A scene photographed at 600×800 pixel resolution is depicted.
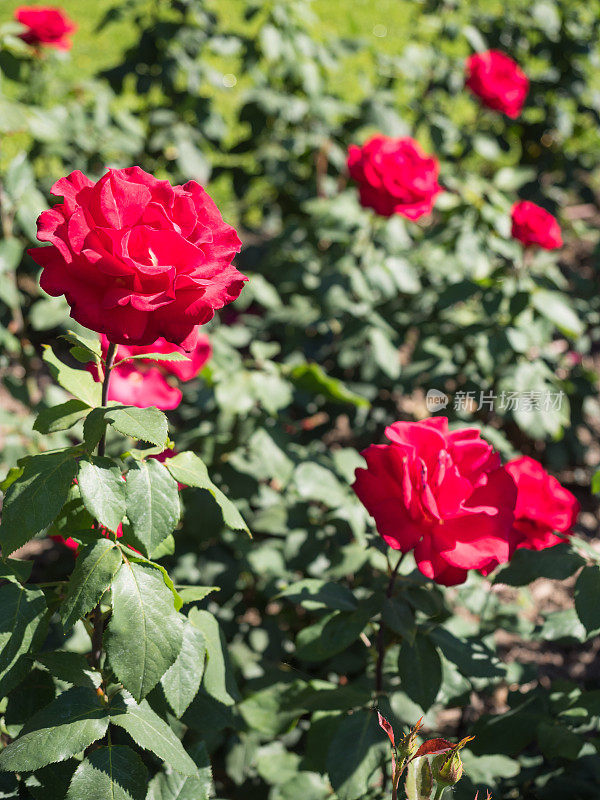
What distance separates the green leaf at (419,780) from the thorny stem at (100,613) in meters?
0.52

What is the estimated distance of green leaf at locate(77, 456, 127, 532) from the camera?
36.6 inches

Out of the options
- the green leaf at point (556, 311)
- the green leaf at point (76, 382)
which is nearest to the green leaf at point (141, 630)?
the green leaf at point (76, 382)

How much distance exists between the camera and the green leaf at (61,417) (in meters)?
1.01

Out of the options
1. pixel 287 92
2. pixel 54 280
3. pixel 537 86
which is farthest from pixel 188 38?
pixel 54 280

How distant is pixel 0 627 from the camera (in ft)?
3.20

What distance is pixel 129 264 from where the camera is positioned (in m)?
0.90

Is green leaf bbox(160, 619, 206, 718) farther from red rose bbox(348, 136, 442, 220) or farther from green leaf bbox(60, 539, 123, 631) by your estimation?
red rose bbox(348, 136, 442, 220)

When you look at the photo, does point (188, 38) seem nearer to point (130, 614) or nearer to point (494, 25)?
point (494, 25)

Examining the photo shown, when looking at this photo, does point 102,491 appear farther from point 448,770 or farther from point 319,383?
point 319,383

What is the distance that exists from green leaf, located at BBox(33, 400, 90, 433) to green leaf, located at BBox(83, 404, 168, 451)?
6cm

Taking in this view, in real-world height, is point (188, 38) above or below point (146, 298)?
below

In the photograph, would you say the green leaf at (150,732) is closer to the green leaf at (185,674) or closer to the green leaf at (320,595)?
the green leaf at (185,674)

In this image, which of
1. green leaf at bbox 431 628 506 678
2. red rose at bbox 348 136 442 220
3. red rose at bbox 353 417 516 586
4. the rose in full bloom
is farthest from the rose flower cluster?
the rose in full bloom

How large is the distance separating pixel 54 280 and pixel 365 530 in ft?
3.07
